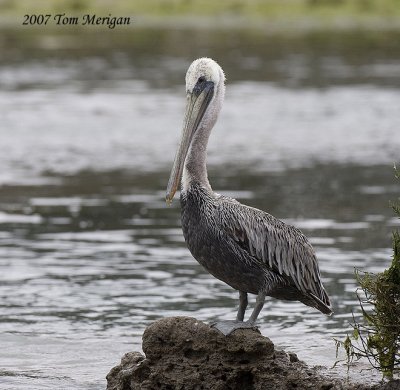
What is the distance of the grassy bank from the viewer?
192 ft

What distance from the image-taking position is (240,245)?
8062mm

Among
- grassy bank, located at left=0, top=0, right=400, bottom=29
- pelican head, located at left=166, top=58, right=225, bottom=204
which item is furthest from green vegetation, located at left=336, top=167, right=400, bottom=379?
grassy bank, located at left=0, top=0, right=400, bottom=29

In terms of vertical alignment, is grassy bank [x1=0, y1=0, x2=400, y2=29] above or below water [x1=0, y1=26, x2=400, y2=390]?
above

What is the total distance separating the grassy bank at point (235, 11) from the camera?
58500 millimetres

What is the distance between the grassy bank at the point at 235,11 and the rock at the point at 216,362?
49168 mm

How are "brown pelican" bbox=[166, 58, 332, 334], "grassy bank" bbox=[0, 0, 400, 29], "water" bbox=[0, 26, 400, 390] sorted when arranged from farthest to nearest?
"grassy bank" bbox=[0, 0, 400, 29], "water" bbox=[0, 26, 400, 390], "brown pelican" bbox=[166, 58, 332, 334]

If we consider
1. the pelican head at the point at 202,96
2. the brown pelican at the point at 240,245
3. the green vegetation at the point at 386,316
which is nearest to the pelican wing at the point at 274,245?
the brown pelican at the point at 240,245

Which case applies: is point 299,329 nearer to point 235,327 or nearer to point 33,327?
point 33,327

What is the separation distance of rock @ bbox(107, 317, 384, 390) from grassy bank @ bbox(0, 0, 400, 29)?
49.2m

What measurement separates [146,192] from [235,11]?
4627cm

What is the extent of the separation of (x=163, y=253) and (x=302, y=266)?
20.0ft

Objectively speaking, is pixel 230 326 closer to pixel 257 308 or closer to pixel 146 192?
pixel 257 308

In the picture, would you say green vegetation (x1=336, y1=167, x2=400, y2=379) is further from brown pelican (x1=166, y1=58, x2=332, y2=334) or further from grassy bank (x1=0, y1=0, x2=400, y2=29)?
grassy bank (x1=0, y1=0, x2=400, y2=29)

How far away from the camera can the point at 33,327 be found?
1116 centimetres
